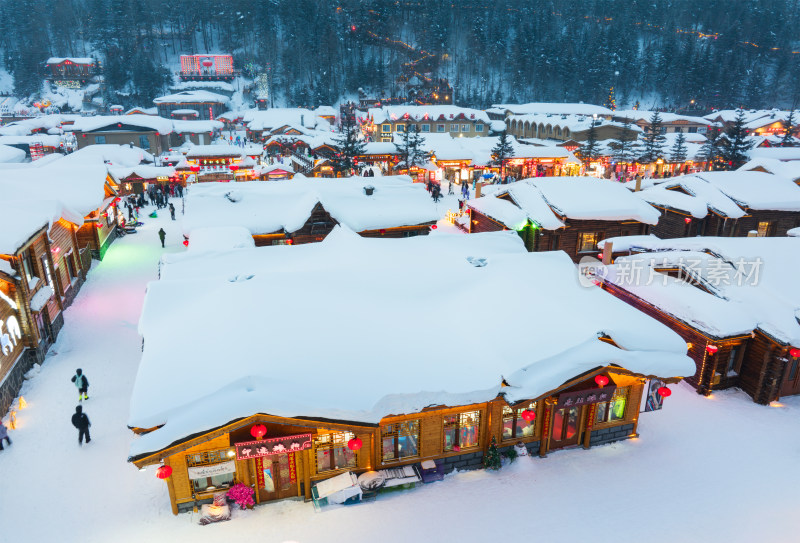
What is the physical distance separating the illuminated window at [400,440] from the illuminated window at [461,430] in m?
0.68

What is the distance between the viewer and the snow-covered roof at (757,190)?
78.9 ft

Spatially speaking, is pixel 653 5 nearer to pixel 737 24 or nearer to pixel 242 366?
pixel 737 24

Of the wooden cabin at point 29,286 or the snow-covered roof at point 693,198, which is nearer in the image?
the wooden cabin at point 29,286

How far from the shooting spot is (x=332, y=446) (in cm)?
982

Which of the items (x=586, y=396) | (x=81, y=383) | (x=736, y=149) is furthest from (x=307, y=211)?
(x=736, y=149)

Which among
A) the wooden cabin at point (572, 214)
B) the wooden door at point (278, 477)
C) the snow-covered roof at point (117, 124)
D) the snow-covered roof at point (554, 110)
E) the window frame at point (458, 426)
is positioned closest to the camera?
the wooden door at point (278, 477)

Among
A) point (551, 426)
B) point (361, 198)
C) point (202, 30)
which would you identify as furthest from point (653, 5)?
point (551, 426)

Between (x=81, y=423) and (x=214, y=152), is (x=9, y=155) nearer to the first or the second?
(x=214, y=152)

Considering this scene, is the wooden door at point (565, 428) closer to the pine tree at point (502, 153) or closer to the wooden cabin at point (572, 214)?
the wooden cabin at point (572, 214)

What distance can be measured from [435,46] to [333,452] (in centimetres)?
10721

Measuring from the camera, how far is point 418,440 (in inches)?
408

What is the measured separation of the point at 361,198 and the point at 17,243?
12714mm

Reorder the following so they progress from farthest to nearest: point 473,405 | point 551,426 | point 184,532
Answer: point 551,426 → point 473,405 → point 184,532

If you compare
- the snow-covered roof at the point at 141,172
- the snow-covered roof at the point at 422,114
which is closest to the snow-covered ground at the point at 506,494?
the snow-covered roof at the point at 141,172
